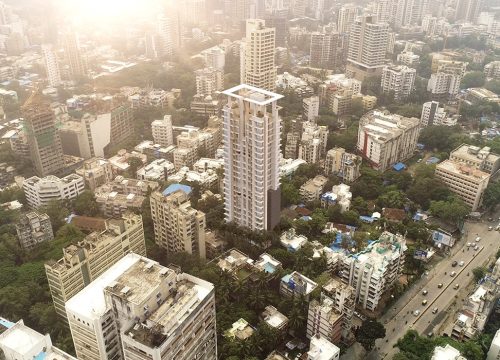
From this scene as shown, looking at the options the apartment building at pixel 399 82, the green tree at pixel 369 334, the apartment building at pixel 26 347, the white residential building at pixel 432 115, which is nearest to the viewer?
the apartment building at pixel 26 347

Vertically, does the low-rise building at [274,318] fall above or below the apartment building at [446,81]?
below

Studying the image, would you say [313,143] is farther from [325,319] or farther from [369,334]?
[325,319]

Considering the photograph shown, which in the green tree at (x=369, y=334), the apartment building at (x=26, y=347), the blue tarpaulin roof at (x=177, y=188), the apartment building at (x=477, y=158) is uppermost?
the apartment building at (x=26, y=347)

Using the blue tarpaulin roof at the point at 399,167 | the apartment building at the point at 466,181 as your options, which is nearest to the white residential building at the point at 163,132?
the blue tarpaulin roof at the point at 399,167

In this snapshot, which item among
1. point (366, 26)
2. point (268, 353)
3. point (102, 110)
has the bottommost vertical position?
point (268, 353)

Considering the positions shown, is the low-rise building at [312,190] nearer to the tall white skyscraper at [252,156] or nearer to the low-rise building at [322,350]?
the tall white skyscraper at [252,156]

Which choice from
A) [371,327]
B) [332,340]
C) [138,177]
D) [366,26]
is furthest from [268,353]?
[366,26]

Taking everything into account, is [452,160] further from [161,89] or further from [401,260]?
[161,89]
